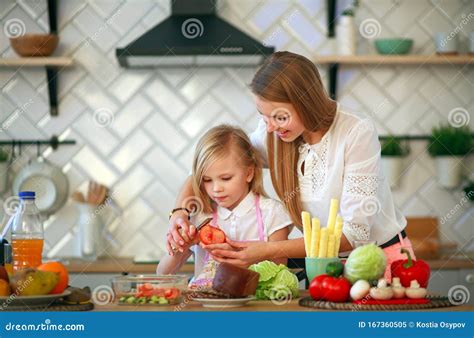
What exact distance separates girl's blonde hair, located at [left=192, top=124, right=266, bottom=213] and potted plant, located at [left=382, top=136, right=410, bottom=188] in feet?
5.03

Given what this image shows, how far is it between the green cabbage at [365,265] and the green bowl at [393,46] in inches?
85.5

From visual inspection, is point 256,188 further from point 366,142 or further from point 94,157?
point 94,157

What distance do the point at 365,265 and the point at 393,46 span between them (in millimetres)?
2233

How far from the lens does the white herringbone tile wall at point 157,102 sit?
406 cm

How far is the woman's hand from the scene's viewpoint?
2.24 meters

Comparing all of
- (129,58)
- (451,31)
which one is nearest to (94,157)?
(129,58)

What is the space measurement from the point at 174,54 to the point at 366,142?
1599mm

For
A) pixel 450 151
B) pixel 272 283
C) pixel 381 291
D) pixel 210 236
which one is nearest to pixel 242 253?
pixel 210 236

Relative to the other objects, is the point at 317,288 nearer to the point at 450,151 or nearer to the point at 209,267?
the point at 209,267

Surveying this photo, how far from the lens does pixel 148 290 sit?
1.91 metres

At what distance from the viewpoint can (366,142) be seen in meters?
2.34

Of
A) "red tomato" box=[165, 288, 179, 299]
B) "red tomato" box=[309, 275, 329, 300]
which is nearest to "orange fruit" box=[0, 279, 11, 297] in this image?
"red tomato" box=[165, 288, 179, 299]

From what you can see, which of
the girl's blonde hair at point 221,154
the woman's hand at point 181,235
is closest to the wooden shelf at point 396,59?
the girl's blonde hair at point 221,154

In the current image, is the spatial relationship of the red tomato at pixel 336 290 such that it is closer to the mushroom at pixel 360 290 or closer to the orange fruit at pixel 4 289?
the mushroom at pixel 360 290
